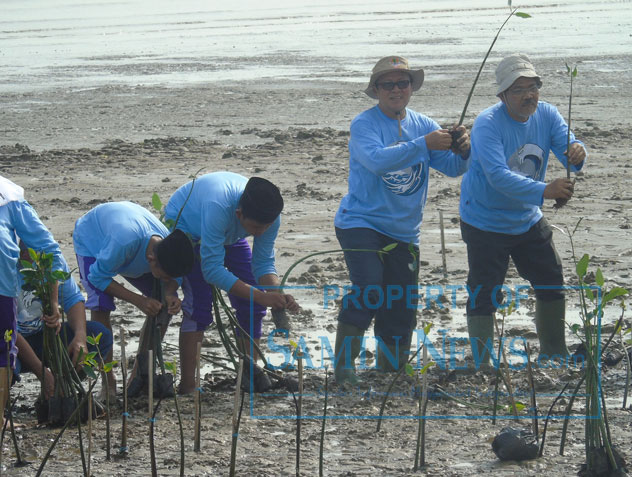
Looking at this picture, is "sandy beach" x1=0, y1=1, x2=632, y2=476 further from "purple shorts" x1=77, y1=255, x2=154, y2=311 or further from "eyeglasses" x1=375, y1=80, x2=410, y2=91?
"eyeglasses" x1=375, y1=80, x2=410, y2=91

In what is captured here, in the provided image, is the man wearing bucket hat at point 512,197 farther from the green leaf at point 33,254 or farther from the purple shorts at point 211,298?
the green leaf at point 33,254

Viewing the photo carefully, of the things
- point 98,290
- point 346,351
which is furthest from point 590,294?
point 98,290

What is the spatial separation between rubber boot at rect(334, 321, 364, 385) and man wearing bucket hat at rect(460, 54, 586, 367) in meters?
0.63

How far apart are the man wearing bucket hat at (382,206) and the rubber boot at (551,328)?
738mm

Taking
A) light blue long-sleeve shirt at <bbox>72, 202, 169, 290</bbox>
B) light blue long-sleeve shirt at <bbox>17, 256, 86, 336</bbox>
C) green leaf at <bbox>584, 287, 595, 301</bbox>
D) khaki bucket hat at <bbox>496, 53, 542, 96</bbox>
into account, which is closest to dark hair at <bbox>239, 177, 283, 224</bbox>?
light blue long-sleeve shirt at <bbox>72, 202, 169, 290</bbox>

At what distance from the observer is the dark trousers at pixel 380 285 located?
5.27 meters

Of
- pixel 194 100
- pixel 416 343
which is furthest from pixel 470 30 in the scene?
pixel 416 343

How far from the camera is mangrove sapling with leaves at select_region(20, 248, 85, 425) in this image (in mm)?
4129

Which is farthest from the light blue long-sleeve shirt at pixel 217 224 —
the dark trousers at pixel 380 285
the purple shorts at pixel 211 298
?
the dark trousers at pixel 380 285

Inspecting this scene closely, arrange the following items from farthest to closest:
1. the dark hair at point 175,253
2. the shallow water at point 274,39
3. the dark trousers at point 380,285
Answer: the shallow water at point 274,39
the dark trousers at point 380,285
the dark hair at point 175,253

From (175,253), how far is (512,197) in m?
1.68

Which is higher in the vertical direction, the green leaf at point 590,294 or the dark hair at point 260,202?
the dark hair at point 260,202

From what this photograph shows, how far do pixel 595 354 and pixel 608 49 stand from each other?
64.5ft

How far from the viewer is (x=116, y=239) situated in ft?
16.1
